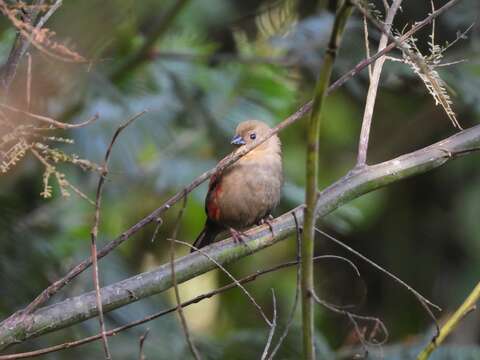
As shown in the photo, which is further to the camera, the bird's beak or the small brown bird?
the bird's beak

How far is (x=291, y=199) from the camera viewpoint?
17.1 feet

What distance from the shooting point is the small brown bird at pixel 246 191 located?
4.57 metres

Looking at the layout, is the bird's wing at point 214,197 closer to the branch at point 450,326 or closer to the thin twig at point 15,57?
the thin twig at point 15,57

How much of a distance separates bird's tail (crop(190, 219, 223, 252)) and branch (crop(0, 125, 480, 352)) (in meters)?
1.73

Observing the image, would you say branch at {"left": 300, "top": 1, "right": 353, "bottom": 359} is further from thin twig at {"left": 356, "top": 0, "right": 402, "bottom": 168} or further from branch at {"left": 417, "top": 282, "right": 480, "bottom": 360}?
thin twig at {"left": 356, "top": 0, "right": 402, "bottom": 168}

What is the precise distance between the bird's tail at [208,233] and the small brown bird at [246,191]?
0.17ft

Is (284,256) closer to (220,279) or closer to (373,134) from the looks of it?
(220,279)

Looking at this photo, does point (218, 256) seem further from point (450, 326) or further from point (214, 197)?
point (214, 197)

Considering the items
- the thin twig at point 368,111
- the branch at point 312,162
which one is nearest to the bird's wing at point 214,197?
the thin twig at point 368,111

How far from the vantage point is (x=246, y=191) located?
457 centimetres

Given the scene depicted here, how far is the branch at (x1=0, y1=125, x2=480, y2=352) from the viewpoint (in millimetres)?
2746

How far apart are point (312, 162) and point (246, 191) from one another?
2583 millimetres

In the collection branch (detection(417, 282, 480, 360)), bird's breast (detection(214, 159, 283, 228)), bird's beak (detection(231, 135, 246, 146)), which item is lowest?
branch (detection(417, 282, 480, 360))

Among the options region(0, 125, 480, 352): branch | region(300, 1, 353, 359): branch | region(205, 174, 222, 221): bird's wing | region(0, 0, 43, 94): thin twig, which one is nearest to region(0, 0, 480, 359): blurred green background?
region(205, 174, 222, 221): bird's wing
